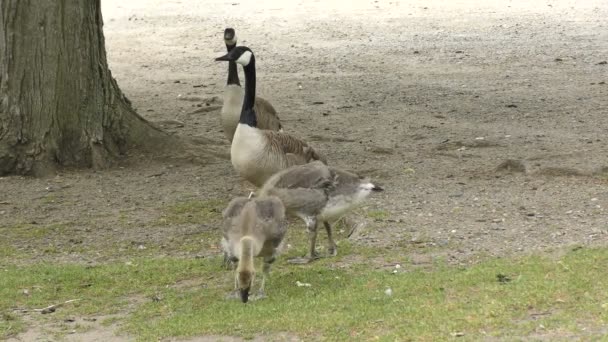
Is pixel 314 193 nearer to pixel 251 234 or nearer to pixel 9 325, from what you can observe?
pixel 251 234

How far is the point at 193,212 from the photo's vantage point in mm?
10039

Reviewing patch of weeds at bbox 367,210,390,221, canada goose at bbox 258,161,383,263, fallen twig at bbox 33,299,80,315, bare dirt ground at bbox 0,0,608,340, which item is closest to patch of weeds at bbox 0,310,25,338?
fallen twig at bbox 33,299,80,315

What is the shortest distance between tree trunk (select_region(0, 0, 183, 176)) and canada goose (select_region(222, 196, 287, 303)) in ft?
15.0

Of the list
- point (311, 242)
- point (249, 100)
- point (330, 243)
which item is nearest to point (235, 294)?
point (311, 242)

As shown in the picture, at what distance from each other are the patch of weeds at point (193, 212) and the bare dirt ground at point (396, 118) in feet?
0.42

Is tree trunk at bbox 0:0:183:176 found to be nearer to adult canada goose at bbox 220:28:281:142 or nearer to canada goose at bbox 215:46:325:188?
adult canada goose at bbox 220:28:281:142

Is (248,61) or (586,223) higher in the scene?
(248,61)

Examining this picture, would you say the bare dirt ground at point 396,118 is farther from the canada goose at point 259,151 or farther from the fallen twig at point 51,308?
the fallen twig at point 51,308

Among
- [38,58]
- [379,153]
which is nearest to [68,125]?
[38,58]

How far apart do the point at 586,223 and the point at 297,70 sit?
10.2 metres

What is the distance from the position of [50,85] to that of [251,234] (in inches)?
199

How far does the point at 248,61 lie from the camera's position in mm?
10203

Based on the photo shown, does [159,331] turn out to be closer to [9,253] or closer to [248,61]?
[9,253]

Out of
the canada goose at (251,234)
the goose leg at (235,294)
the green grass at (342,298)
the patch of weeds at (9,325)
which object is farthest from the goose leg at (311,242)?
the patch of weeds at (9,325)
